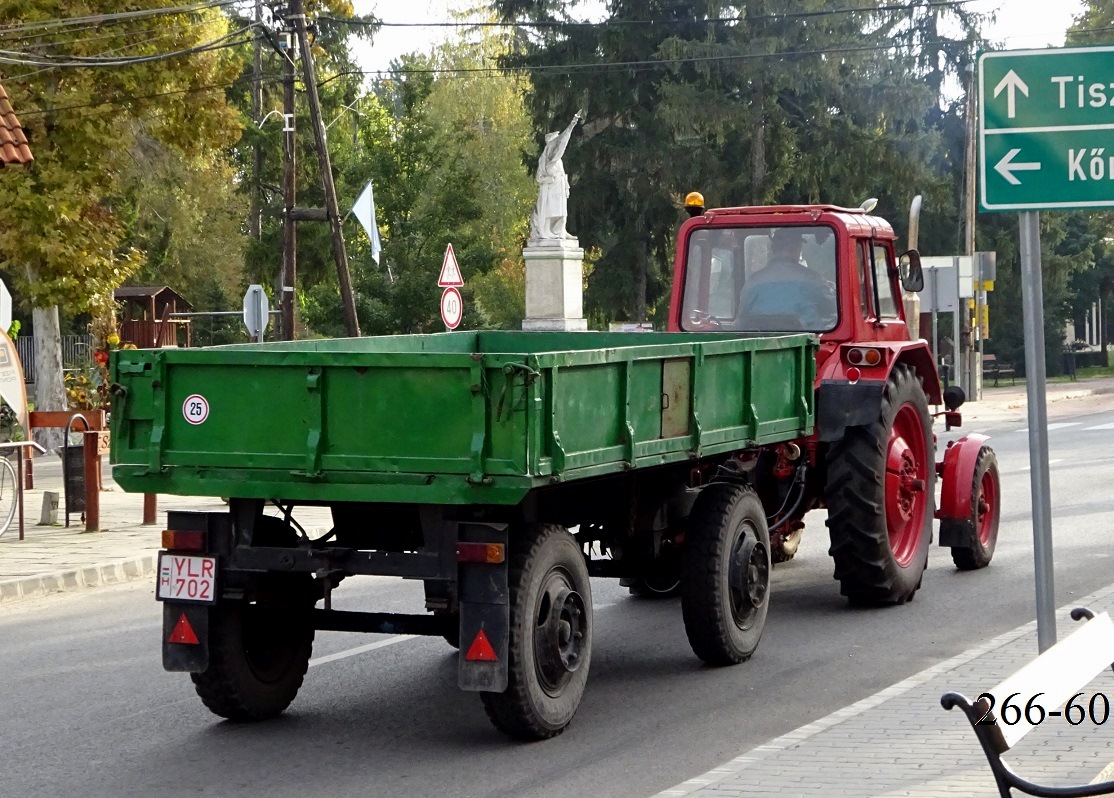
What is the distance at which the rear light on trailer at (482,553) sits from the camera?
6.86 m

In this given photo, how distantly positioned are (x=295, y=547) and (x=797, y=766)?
97.9 inches

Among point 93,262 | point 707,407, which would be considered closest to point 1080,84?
point 707,407

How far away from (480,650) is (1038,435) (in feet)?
8.68

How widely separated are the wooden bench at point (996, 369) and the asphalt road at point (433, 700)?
116 ft

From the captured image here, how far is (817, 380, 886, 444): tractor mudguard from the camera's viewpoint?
34.0 ft

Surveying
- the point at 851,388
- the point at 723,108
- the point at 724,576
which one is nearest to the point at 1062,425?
the point at 723,108

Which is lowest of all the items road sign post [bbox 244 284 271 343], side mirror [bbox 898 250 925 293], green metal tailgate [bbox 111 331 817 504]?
green metal tailgate [bbox 111 331 817 504]

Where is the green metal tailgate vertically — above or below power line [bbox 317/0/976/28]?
below

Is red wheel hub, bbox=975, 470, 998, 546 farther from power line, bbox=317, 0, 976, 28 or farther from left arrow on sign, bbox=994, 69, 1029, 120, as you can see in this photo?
power line, bbox=317, 0, 976, 28

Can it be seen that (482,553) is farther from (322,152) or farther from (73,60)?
(322,152)

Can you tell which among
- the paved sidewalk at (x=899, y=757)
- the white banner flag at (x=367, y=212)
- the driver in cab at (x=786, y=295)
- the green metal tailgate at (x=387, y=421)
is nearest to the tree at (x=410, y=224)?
the white banner flag at (x=367, y=212)

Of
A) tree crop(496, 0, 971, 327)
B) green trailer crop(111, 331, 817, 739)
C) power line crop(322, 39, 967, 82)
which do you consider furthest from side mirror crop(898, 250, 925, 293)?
tree crop(496, 0, 971, 327)

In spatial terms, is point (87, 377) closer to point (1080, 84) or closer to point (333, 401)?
point (333, 401)

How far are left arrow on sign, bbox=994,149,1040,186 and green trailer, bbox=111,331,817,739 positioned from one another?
80.3 inches
